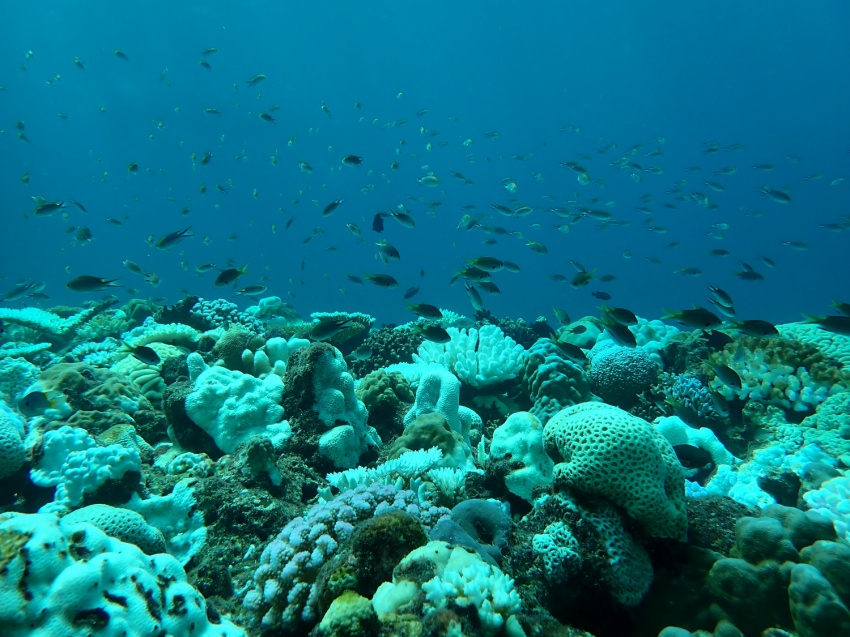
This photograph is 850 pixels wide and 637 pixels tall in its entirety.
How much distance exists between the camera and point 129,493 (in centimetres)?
402

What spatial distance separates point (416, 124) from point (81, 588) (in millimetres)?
106122

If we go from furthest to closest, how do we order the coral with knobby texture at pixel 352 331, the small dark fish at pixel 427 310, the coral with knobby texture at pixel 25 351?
the coral with knobby texture at pixel 352 331 < the coral with knobby texture at pixel 25 351 < the small dark fish at pixel 427 310

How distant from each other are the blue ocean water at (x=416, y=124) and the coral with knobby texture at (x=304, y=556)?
201ft

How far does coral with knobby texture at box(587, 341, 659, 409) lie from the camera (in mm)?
8086

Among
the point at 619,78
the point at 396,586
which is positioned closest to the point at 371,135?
the point at 619,78

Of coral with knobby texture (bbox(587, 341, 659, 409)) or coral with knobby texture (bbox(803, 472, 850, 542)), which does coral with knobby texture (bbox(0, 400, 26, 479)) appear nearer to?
coral with knobby texture (bbox(803, 472, 850, 542))

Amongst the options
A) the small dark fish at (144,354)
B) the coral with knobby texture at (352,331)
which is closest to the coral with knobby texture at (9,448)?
the small dark fish at (144,354)

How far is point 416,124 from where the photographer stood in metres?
98.1

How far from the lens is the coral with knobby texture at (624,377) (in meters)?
8.09

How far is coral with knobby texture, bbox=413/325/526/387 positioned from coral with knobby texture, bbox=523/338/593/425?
36 centimetres

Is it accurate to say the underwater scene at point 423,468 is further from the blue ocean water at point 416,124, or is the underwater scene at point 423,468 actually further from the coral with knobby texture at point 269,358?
the blue ocean water at point 416,124

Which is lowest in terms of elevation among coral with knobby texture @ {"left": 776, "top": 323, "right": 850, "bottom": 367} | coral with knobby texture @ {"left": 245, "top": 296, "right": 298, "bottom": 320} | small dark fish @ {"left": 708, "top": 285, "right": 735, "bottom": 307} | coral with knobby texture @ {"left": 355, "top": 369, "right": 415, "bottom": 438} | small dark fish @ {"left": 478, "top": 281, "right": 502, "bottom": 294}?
coral with knobby texture @ {"left": 245, "top": 296, "right": 298, "bottom": 320}

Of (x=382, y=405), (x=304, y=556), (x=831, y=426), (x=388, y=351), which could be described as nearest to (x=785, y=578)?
(x=304, y=556)

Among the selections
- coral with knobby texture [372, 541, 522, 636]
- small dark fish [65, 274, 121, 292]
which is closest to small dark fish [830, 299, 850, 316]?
coral with knobby texture [372, 541, 522, 636]
